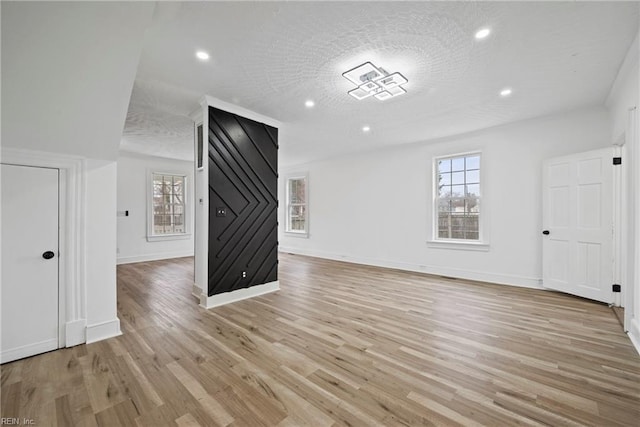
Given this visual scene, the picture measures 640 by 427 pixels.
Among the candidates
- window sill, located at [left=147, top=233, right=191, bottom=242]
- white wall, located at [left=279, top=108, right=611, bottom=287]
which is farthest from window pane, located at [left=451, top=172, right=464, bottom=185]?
window sill, located at [left=147, top=233, right=191, bottom=242]

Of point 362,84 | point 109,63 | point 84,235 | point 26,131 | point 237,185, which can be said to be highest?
point 362,84

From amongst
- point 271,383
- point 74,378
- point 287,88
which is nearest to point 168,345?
point 74,378

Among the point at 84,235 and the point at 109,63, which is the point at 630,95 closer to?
the point at 109,63

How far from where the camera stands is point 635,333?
8.02 feet

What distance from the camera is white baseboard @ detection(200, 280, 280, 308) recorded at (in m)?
3.49

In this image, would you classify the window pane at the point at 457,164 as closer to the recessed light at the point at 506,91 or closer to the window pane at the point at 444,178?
the window pane at the point at 444,178

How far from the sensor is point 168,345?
2475 millimetres

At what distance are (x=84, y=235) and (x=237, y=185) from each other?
1793 mm

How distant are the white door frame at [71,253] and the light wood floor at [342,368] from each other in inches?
8.4

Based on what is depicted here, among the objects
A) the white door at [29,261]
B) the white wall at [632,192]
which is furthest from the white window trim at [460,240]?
the white door at [29,261]

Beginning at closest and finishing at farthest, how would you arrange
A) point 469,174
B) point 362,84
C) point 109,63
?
point 109,63 → point 362,84 → point 469,174

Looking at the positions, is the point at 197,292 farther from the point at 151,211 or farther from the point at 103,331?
the point at 151,211

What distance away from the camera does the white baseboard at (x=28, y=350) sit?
2.16 m

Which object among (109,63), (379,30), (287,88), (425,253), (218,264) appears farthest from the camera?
(425,253)
